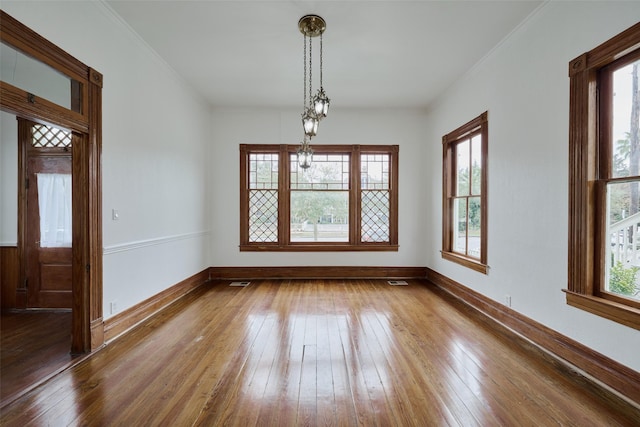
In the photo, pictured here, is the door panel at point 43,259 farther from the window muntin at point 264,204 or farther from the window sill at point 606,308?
the window sill at point 606,308

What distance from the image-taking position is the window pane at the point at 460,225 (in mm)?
4633

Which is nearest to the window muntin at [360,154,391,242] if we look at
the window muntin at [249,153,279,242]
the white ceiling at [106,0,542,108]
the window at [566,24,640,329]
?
the white ceiling at [106,0,542,108]

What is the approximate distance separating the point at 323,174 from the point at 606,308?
4.40m

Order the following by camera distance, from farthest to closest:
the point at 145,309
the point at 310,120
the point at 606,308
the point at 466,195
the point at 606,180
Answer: the point at 466,195
the point at 145,309
the point at 310,120
the point at 606,180
the point at 606,308

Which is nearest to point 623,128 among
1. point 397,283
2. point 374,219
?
point 397,283

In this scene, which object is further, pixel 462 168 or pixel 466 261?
Result: pixel 462 168

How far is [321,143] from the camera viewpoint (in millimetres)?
5812

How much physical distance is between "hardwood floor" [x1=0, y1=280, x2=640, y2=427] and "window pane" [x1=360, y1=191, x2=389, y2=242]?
7.27 feet

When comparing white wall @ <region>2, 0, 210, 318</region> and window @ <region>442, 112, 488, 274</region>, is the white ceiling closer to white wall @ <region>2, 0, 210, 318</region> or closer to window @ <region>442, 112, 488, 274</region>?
white wall @ <region>2, 0, 210, 318</region>

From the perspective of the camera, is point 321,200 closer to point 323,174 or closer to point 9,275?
point 323,174

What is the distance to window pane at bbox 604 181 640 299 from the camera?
223cm

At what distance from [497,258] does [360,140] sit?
3.17 metres

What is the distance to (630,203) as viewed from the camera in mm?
2266

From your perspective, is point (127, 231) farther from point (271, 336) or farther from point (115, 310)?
point (271, 336)
